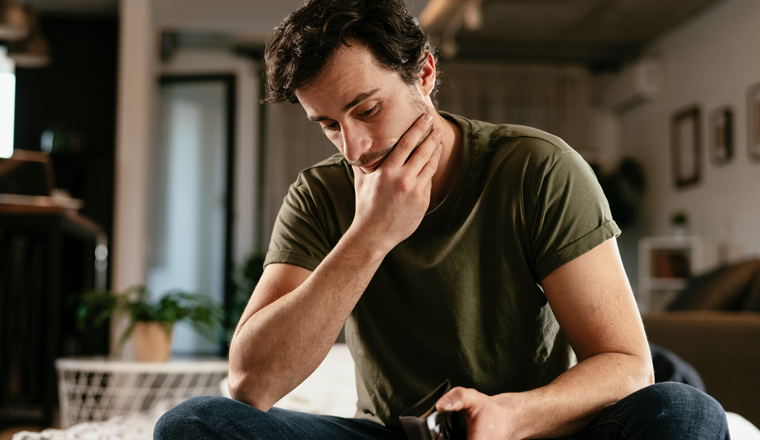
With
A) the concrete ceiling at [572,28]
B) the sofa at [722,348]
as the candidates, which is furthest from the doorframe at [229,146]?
the sofa at [722,348]

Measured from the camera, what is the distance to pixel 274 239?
48.5 inches

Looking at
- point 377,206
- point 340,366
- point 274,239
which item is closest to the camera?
point 377,206

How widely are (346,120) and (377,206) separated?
0.55 feet

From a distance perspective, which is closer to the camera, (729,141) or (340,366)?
(340,366)

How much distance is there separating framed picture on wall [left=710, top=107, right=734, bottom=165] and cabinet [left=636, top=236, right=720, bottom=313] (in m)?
0.66

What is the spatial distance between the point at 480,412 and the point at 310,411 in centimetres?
110

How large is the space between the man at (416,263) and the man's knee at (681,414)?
60 mm

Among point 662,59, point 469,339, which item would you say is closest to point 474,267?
point 469,339

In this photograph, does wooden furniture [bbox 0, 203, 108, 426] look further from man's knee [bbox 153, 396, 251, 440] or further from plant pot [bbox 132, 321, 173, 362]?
man's knee [bbox 153, 396, 251, 440]

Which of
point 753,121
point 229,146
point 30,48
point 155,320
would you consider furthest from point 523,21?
point 155,320

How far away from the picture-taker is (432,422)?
0.79 m

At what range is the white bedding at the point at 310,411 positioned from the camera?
1.48m

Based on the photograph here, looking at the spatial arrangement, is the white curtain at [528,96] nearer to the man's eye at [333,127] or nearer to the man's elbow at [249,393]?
the man's eye at [333,127]

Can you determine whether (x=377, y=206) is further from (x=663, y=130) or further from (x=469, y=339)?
(x=663, y=130)
